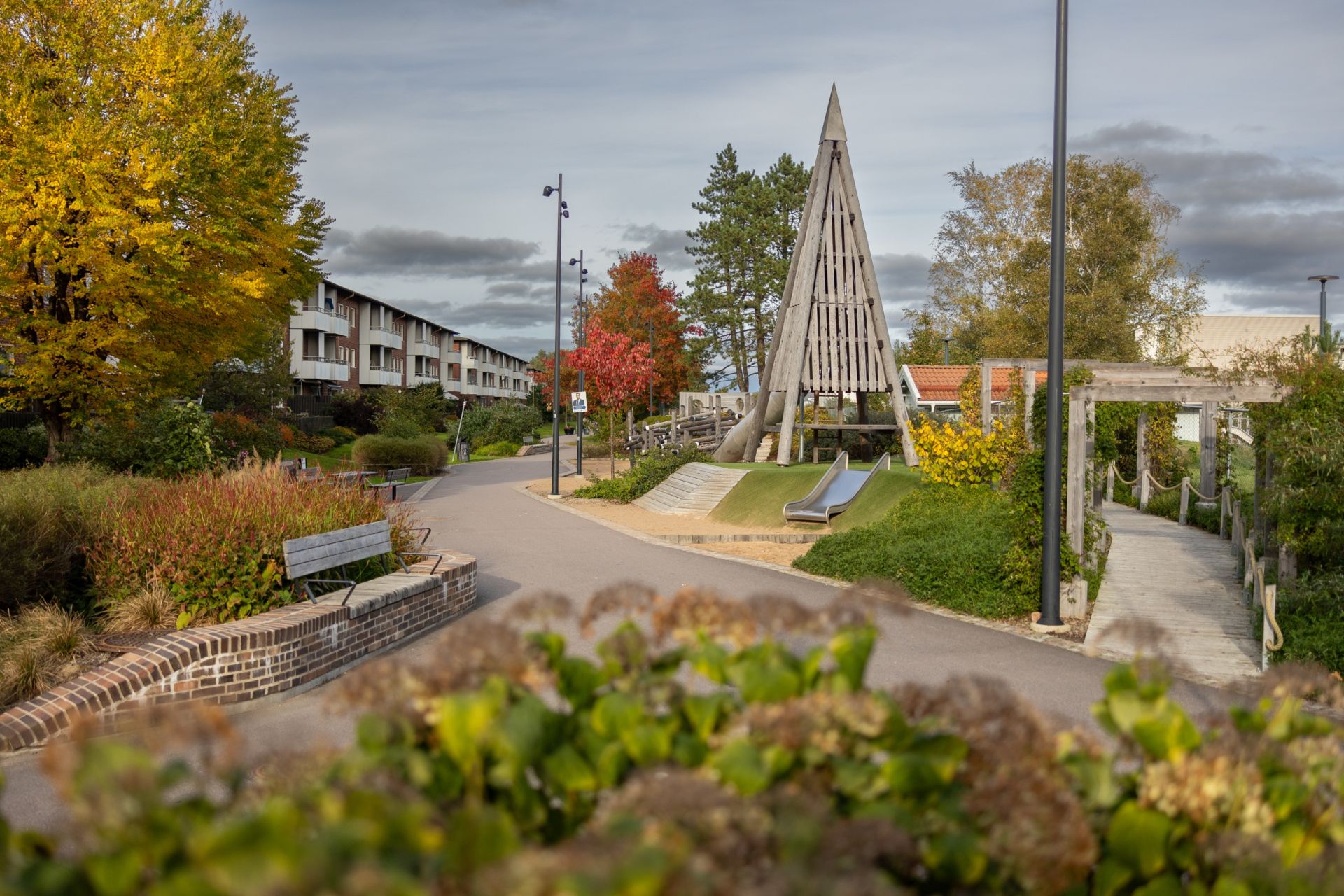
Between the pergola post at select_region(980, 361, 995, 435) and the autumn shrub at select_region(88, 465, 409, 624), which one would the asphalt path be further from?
the pergola post at select_region(980, 361, 995, 435)

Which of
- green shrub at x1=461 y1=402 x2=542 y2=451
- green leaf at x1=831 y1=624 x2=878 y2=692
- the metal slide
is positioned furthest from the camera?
green shrub at x1=461 y1=402 x2=542 y2=451

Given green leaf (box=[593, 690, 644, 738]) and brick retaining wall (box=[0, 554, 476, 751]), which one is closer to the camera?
green leaf (box=[593, 690, 644, 738])

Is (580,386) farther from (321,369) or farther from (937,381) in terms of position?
(321,369)

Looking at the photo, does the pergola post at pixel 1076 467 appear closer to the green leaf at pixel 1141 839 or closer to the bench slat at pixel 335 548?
the bench slat at pixel 335 548

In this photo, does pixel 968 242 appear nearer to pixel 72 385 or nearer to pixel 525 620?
pixel 72 385

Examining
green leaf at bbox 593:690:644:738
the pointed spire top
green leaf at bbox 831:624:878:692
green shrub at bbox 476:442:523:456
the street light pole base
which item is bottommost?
the street light pole base

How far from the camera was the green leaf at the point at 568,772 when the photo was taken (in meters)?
1.92

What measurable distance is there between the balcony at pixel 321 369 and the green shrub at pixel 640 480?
3085 cm

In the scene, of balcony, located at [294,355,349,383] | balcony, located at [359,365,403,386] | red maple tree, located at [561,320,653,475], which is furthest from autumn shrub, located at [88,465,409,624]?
balcony, located at [359,365,403,386]

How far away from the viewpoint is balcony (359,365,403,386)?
206 ft

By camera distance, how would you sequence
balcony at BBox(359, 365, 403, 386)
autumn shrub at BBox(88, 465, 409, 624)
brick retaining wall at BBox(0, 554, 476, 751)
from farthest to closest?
balcony at BBox(359, 365, 403, 386) < autumn shrub at BBox(88, 465, 409, 624) < brick retaining wall at BBox(0, 554, 476, 751)

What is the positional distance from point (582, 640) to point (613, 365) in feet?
79.0

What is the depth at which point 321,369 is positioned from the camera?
5378cm

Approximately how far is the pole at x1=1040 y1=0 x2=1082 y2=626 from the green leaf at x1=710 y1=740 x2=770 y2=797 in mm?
8568
